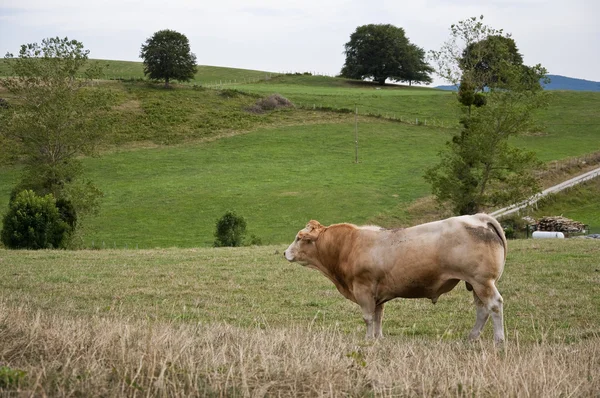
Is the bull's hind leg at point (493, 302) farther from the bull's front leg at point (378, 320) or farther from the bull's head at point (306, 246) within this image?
the bull's head at point (306, 246)

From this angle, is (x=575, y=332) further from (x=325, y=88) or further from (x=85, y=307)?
(x=325, y=88)

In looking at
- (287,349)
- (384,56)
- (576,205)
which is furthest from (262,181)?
(384,56)

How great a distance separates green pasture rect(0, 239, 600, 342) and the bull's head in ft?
4.10

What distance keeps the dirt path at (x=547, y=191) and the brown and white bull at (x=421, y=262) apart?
38833mm

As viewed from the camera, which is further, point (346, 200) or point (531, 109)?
point (346, 200)

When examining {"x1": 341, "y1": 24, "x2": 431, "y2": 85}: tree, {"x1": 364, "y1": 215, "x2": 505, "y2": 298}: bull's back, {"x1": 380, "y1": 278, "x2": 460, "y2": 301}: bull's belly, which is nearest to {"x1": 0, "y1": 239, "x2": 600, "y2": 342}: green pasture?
{"x1": 380, "y1": 278, "x2": 460, "y2": 301}: bull's belly

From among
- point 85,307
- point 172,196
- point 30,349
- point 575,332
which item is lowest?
point 172,196

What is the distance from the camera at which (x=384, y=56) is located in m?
136

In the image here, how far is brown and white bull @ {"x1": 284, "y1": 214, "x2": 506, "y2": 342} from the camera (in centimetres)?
1076

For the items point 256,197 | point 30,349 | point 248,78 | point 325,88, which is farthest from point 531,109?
point 248,78

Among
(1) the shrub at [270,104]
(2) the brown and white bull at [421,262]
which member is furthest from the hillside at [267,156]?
(2) the brown and white bull at [421,262]

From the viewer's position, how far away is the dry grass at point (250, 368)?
6.28 metres

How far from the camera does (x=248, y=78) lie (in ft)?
461

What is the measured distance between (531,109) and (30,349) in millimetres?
43501
